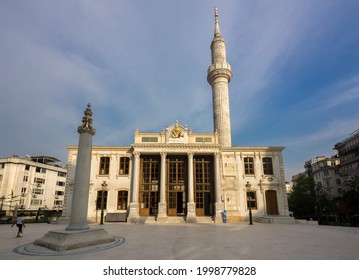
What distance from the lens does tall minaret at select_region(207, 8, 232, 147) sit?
29.0 m

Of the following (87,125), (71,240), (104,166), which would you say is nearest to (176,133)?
(104,166)

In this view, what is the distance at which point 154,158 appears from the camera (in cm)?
2522

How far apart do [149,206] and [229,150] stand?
38.4ft

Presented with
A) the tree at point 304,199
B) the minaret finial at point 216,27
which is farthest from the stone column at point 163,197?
the tree at point 304,199

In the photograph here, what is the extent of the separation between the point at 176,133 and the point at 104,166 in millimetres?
9568

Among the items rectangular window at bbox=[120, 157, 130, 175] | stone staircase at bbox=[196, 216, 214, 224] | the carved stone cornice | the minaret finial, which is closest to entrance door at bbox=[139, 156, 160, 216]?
the carved stone cornice

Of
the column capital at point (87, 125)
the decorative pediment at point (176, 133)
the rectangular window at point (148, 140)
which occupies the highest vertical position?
the decorative pediment at point (176, 133)

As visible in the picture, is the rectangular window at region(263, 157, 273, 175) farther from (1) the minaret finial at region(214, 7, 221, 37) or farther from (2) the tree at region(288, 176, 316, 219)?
(2) the tree at region(288, 176, 316, 219)

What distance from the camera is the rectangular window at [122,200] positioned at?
949 inches

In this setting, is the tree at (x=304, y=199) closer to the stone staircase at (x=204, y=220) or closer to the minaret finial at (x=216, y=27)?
the stone staircase at (x=204, y=220)

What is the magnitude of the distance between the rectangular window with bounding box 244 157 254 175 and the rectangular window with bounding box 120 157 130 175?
14356 millimetres

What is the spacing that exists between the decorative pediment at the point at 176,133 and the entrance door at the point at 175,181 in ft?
7.04

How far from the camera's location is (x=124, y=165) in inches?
996
